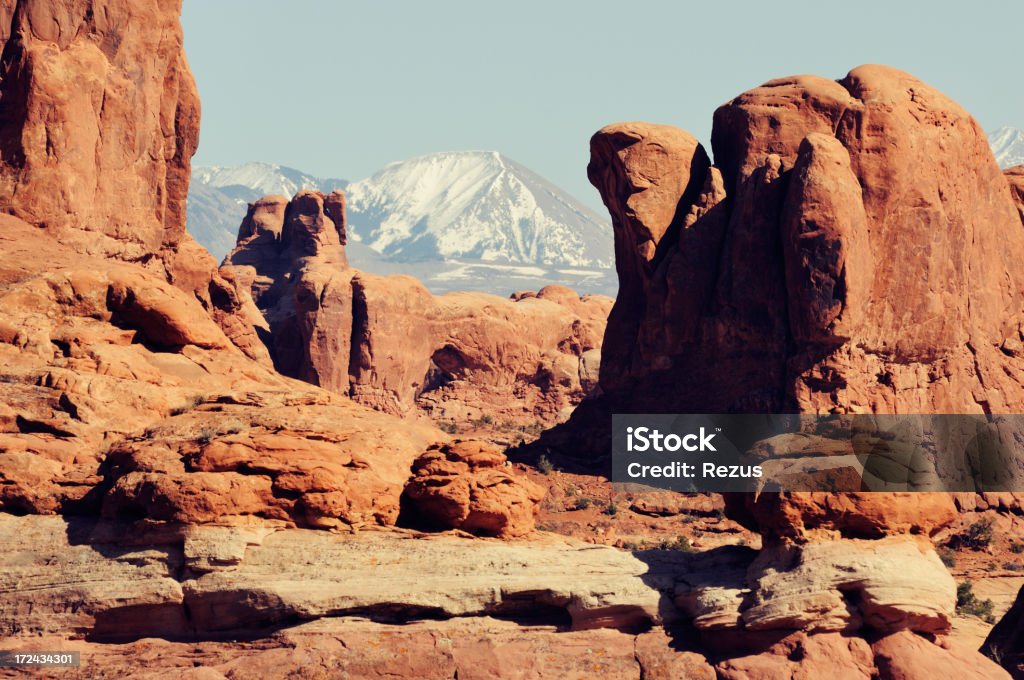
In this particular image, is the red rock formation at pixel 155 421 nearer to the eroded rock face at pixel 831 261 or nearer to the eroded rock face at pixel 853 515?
the eroded rock face at pixel 853 515

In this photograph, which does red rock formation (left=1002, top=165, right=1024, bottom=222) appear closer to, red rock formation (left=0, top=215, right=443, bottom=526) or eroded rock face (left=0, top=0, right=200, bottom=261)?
eroded rock face (left=0, top=0, right=200, bottom=261)

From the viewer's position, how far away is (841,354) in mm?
46469

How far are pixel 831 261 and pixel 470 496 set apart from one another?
21003 mm

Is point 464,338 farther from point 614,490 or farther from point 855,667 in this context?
point 855,667

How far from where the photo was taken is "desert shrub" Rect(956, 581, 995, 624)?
1403 inches

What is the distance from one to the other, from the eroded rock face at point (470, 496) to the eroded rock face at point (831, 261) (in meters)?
19.7

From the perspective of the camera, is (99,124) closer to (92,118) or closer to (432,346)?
(92,118)

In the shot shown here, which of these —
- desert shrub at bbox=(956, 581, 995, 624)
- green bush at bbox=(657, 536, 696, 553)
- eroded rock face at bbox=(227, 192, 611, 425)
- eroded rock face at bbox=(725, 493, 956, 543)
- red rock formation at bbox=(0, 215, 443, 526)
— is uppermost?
eroded rock face at bbox=(227, 192, 611, 425)

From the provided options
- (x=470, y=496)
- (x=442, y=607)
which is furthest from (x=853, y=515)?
(x=442, y=607)

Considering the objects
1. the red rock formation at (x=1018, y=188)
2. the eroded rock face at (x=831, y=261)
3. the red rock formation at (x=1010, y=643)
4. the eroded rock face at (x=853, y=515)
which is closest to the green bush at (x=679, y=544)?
the eroded rock face at (x=831, y=261)

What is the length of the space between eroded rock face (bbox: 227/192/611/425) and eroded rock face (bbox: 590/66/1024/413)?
55.7ft

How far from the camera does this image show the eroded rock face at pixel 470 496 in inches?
1092

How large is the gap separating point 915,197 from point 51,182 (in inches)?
986

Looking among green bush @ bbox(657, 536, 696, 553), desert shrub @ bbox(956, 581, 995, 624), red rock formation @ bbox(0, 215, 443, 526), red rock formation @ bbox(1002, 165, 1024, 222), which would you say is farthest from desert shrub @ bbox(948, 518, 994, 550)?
red rock formation @ bbox(0, 215, 443, 526)
